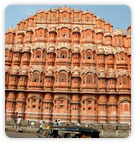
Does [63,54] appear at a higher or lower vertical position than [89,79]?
higher

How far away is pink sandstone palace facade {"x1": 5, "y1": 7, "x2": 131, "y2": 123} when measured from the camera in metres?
14.1

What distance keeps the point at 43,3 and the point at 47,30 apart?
551 centimetres

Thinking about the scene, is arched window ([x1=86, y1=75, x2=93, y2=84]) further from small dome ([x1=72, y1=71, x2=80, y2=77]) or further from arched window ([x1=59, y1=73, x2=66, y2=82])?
arched window ([x1=59, y1=73, x2=66, y2=82])

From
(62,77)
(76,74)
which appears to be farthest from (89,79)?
(62,77)

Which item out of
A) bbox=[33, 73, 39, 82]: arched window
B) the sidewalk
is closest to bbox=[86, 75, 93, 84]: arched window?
bbox=[33, 73, 39, 82]: arched window

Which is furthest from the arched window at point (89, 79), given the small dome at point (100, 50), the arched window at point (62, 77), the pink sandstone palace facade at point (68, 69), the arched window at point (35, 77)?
the arched window at point (35, 77)

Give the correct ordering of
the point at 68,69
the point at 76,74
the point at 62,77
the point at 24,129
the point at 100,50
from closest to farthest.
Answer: the point at 24,129 < the point at 76,74 < the point at 62,77 < the point at 68,69 < the point at 100,50

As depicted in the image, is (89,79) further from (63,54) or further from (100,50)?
(63,54)

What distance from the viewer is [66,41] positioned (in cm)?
1594

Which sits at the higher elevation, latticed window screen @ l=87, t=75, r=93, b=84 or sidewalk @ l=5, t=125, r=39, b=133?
latticed window screen @ l=87, t=75, r=93, b=84

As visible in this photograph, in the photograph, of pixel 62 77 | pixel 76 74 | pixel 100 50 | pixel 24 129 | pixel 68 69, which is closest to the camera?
pixel 24 129


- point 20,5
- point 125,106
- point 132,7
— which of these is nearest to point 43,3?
point 20,5

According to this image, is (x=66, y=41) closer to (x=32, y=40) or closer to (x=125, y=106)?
(x=32, y=40)

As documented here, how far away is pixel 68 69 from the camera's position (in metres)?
15.0
